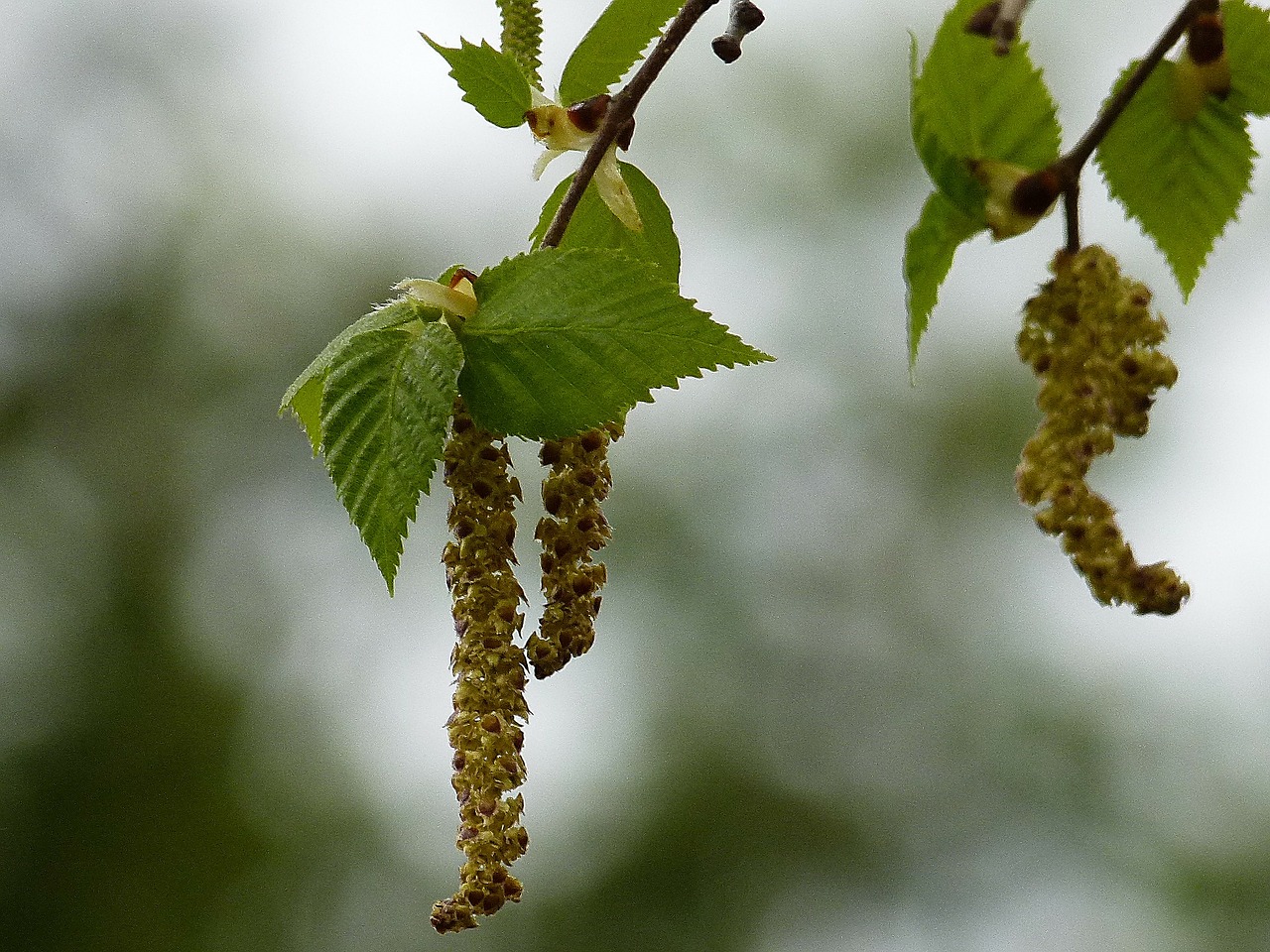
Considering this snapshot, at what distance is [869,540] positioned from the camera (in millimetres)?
8367

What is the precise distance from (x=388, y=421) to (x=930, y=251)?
0.74ft

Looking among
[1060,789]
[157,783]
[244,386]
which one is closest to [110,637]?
[157,783]

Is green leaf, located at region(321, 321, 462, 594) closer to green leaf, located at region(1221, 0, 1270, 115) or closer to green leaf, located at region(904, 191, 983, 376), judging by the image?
green leaf, located at region(904, 191, 983, 376)

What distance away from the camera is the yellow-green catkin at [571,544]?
21.0 inches

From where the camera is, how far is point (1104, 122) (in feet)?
1.42

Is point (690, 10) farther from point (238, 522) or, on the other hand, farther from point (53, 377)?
point (53, 377)

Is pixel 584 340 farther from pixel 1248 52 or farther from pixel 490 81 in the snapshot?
pixel 1248 52

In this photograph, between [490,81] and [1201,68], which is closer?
[1201,68]

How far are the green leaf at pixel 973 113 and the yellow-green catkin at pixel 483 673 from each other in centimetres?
21

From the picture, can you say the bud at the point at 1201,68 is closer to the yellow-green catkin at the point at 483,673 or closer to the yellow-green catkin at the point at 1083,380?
the yellow-green catkin at the point at 1083,380

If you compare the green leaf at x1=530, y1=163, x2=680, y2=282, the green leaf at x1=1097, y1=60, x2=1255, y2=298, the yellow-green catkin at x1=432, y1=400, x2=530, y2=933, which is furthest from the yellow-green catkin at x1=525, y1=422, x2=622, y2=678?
the green leaf at x1=1097, y1=60, x2=1255, y2=298

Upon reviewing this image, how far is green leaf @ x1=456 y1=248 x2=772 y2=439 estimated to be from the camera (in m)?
0.54

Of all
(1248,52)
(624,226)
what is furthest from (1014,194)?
(624,226)

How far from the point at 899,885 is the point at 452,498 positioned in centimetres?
796
